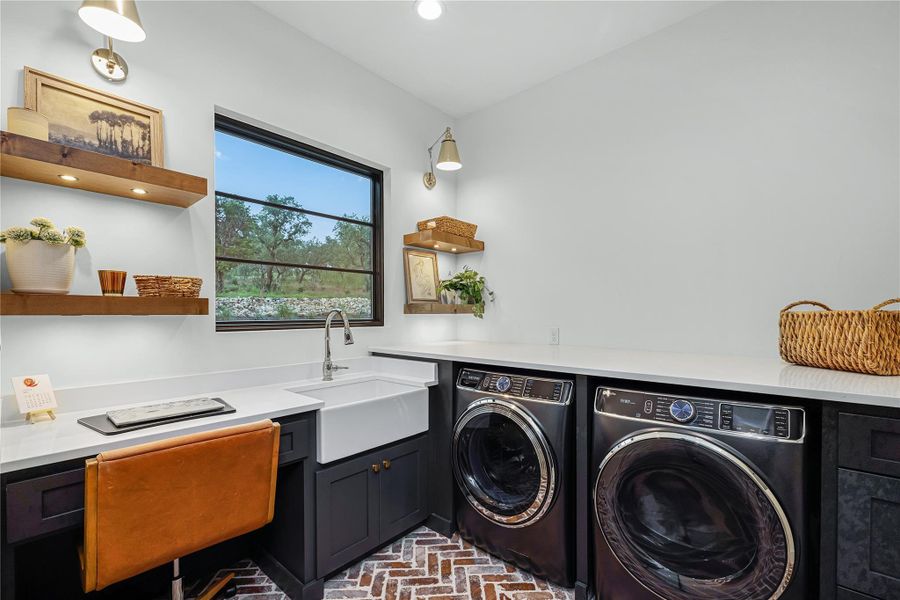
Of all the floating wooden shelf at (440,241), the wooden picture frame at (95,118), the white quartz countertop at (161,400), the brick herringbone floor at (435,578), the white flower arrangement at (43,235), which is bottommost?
the brick herringbone floor at (435,578)

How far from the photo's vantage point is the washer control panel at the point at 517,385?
73.3 inches

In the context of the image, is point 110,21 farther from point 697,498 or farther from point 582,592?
point 582,592

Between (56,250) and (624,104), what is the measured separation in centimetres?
291

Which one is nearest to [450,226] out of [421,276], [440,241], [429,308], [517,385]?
[440,241]

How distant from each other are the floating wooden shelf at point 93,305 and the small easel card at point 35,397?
0.25m

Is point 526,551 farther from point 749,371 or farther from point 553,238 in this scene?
point 553,238

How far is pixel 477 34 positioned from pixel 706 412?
2.33 meters

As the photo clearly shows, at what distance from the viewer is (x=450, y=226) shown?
303 cm

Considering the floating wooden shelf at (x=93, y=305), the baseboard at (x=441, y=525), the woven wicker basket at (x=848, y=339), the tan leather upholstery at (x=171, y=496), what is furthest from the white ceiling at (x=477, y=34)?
the baseboard at (x=441, y=525)

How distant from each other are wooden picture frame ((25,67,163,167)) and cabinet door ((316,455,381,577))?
1.61 metres

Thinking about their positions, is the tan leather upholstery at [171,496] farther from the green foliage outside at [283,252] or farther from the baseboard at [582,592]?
the baseboard at [582,592]

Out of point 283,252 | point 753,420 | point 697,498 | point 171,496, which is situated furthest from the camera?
point 283,252

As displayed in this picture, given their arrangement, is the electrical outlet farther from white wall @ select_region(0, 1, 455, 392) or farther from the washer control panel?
white wall @ select_region(0, 1, 455, 392)

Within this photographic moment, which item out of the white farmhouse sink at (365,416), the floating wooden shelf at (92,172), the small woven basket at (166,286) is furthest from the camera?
the white farmhouse sink at (365,416)
